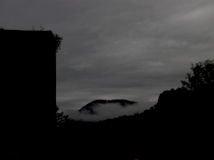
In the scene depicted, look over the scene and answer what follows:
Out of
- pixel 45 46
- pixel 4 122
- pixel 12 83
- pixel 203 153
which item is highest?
pixel 45 46

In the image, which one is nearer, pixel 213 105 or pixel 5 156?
pixel 5 156

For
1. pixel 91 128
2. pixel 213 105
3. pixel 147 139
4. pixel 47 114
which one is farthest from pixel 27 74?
pixel 91 128

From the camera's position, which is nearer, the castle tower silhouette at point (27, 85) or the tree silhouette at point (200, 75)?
the castle tower silhouette at point (27, 85)

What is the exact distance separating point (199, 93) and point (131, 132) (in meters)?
12.7

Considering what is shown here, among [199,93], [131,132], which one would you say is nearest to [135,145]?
[131,132]

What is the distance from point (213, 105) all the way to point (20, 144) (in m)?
13.8

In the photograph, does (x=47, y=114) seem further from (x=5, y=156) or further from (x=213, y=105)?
(x=213, y=105)

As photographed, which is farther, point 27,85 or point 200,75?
point 200,75

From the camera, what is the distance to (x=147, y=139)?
37625 millimetres

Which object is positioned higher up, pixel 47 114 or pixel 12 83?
pixel 12 83

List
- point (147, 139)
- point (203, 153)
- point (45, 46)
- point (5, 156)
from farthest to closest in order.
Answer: point (147, 139)
point (203, 153)
point (45, 46)
point (5, 156)

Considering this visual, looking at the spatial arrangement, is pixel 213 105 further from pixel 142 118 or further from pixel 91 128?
pixel 91 128

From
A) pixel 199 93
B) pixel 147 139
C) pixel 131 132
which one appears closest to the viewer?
pixel 199 93

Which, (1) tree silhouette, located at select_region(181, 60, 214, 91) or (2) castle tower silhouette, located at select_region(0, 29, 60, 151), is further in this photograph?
(1) tree silhouette, located at select_region(181, 60, 214, 91)
